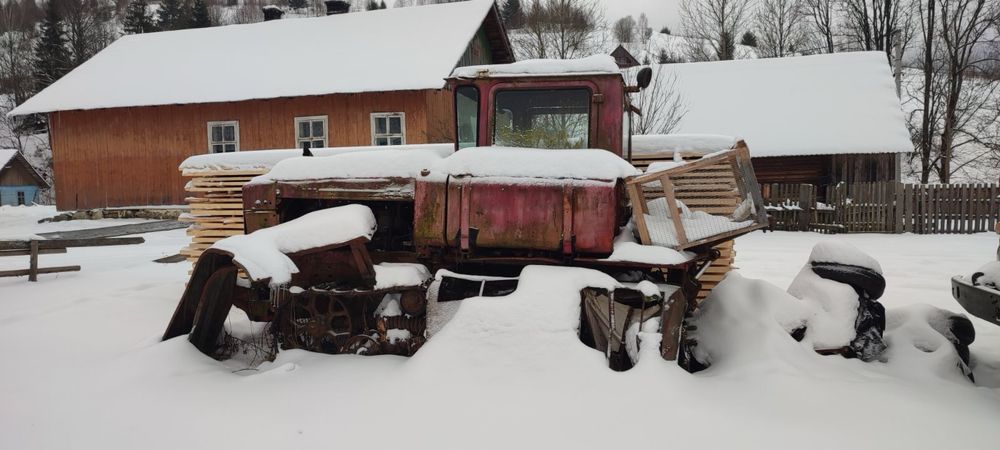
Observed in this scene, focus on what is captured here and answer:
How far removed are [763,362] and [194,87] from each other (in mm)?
18315

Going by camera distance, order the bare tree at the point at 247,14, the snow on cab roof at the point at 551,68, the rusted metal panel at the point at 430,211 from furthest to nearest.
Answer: the bare tree at the point at 247,14
the snow on cab roof at the point at 551,68
the rusted metal panel at the point at 430,211

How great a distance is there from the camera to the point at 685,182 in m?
4.69

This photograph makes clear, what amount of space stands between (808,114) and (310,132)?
1603 cm

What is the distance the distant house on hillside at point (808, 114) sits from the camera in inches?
661

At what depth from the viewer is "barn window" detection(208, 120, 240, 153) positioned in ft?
56.6

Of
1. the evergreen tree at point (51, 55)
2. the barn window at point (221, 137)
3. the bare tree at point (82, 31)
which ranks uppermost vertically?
the bare tree at point (82, 31)

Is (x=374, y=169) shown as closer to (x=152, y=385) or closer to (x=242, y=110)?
(x=152, y=385)

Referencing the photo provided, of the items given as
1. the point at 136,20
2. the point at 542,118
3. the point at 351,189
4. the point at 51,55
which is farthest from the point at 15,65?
the point at 542,118

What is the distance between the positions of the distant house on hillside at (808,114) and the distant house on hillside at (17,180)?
141 ft

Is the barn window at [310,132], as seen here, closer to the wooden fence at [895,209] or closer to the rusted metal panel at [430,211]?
the wooden fence at [895,209]

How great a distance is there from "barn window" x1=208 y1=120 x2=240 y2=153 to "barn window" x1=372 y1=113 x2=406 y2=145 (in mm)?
4699

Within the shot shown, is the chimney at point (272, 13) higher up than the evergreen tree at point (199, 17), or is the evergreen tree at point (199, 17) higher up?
the evergreen tree at point (199, 17)

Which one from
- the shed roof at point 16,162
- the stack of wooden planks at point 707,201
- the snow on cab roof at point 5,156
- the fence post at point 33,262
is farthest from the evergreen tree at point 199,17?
the stack of wooden planks at point 707,201

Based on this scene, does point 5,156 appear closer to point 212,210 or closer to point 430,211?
point 212,210
